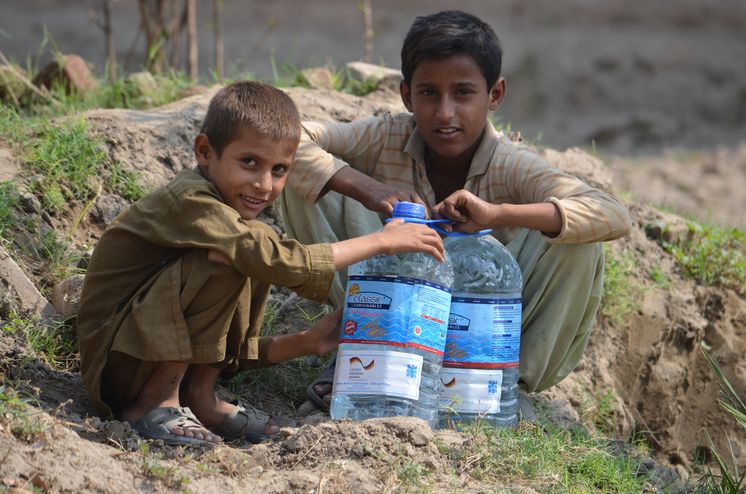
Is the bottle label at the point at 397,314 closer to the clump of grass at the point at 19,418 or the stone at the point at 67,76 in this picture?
the clump of grass at the point at 19,418

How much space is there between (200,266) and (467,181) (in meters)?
A: 1.25

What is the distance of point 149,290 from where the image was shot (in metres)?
3.24

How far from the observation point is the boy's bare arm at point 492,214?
3.57m

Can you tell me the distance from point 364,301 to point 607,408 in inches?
74.8

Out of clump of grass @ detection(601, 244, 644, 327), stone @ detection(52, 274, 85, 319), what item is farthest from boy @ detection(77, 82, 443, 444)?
clump of grass @ detection(601, 244, 644, 327)

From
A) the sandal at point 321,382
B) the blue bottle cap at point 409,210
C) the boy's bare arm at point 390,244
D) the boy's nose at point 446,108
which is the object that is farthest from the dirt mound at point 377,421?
the boy's nose at point 446,108

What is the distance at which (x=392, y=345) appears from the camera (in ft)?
11.2

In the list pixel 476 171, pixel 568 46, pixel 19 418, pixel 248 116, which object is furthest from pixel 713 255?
pixel 568 46

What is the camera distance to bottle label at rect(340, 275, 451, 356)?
11.2 ft

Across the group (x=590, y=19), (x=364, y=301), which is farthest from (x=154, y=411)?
(x=590, y=19)

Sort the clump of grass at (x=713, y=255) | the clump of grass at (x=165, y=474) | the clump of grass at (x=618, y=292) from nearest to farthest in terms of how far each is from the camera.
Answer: the clump of grass at (x=165, y=474) → the clump of grass at (x=618, y=292) → the clump of grass at (x=713, y=255)

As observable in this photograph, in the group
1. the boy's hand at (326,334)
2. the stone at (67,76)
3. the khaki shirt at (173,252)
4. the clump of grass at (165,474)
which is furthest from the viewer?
the stone at (67,76)

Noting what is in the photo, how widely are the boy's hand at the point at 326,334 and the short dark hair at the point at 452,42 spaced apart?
41.2 inches

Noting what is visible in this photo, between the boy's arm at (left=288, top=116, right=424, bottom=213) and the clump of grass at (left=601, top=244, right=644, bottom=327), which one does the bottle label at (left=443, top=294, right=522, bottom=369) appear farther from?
the clump of grass at (left=601, top=244, right=644, bottom=327)
